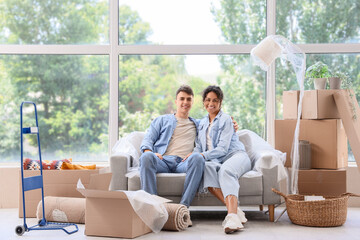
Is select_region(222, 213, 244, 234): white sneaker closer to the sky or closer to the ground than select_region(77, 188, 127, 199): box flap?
closer to the ground

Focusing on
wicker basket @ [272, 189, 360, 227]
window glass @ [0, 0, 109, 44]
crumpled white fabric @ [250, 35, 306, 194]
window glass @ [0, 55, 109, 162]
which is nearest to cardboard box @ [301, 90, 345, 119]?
crumpled white fabric @ [250, 35, 306, 194]

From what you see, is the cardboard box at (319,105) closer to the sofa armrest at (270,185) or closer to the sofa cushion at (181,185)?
the sofa armrest at (270,185)

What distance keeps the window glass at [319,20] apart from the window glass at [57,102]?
77.5 inches

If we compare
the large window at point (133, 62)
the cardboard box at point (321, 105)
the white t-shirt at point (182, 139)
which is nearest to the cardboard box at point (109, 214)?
the white t-shirt at point (182, 139)

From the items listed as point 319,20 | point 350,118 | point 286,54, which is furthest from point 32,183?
point 319,20

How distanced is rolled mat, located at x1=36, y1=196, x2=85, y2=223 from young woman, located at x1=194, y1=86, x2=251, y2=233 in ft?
3.27

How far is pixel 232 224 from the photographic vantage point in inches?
133

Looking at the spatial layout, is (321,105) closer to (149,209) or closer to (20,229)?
(149,209)

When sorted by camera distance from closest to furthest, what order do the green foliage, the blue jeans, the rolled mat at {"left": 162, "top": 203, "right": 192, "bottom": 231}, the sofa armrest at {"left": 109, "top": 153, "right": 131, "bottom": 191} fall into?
the rolled mat at {"left": 162, "top": 203, "right": 192, "bottom": 231} < the blue jeans < the sofa armrest at {"left": 109, "top": 153, "right": 131, "bottom": 191} < the green foliage

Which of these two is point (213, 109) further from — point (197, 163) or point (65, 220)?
point (65, 220)

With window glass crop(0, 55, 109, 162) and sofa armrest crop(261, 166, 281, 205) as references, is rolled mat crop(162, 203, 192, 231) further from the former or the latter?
window glass crop(0, 55, 109, 162)

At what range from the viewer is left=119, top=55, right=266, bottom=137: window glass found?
5.06 meters

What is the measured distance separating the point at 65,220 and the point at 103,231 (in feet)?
2.07

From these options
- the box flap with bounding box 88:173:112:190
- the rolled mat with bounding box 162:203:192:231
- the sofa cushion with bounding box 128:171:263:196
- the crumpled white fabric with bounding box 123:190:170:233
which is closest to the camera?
the crumpled white fabric with bounding box 123:190:170:233
